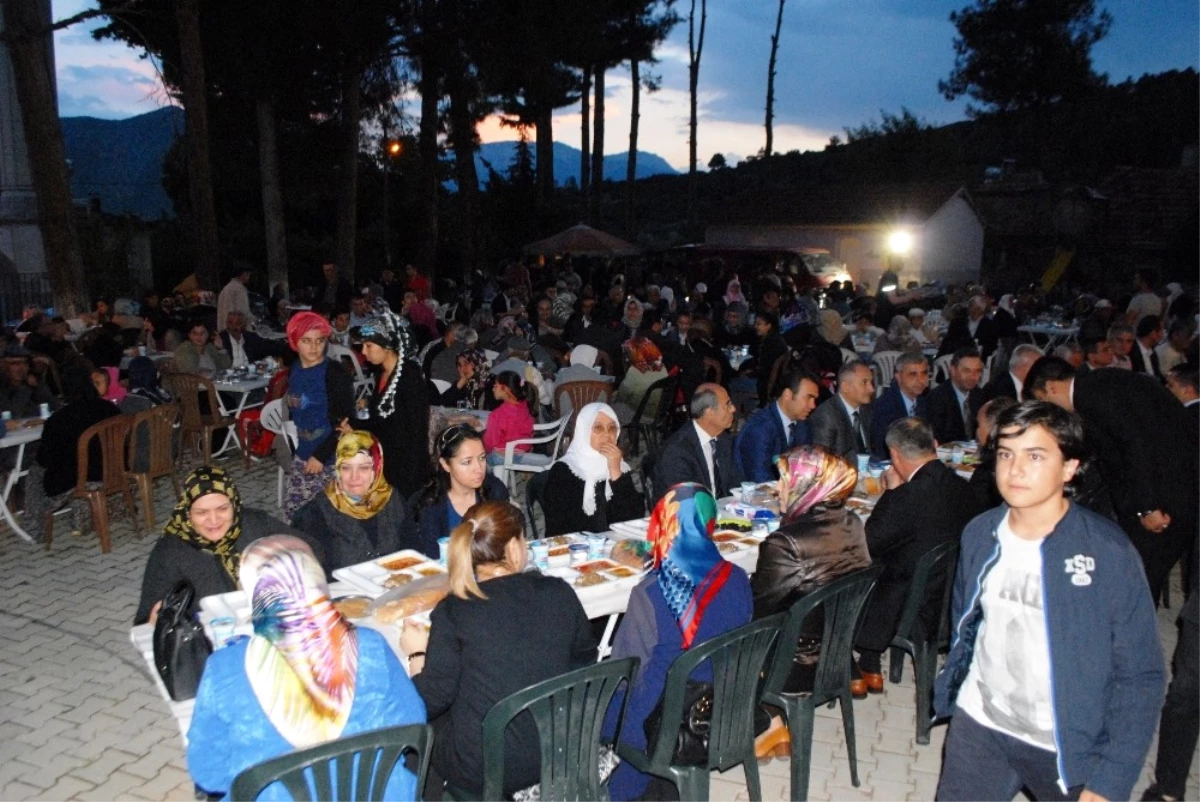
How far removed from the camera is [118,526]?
23.2ft

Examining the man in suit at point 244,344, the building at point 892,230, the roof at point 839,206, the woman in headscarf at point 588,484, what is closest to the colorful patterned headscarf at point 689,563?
the woman in headscarf at point 588,484

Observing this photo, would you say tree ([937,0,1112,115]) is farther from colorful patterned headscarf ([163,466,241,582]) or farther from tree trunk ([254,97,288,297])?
colorful patterned headscarf ([163,466,241,582])

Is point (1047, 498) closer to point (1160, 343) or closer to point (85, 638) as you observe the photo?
point (85, 638)

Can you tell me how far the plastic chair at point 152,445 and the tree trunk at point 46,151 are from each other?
22.1 ft

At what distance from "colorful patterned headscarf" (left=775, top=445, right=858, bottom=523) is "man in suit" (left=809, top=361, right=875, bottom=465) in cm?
218

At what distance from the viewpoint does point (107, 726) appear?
4.23 m

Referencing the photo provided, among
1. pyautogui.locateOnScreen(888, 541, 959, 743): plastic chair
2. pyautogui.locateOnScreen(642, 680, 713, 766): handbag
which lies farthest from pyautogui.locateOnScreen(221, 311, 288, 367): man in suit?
pyautogui.locateOnScreen(642, 680, 713, 766): handbag

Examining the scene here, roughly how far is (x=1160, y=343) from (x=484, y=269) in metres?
18.8

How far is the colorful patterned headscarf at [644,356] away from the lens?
342 inches

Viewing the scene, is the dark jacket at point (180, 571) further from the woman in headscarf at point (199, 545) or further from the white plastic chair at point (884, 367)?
the white plastic chair at point (884, 367)

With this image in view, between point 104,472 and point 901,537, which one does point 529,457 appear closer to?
point 104,472

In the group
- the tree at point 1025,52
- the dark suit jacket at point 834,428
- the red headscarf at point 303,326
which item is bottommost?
the dark suit jacket at point 834,428

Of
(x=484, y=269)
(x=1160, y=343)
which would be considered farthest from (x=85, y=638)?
(x=484, y=269)

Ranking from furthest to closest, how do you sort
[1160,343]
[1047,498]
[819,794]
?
[1160,343] → [819,794] → [1047,498]
